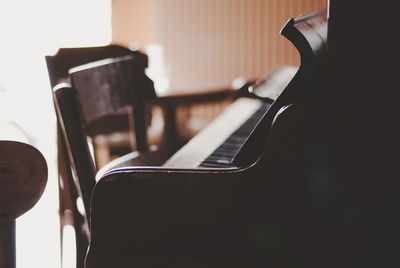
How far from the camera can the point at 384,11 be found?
1.08 m

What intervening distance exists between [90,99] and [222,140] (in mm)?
405

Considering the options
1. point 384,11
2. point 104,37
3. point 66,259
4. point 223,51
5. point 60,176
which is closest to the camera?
point 384,11

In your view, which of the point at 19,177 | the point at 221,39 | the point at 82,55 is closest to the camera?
the point at 19,177

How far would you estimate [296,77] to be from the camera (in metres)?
1.16

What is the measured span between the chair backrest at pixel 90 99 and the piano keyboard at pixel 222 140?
0.79 feet

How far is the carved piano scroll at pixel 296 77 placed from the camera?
3.81 ft

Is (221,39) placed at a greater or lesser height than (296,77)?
lesser

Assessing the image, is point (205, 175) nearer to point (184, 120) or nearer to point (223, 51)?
point (184, 120)

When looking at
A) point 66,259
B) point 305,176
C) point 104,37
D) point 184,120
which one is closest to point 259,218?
point 305,176

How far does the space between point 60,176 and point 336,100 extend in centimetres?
168

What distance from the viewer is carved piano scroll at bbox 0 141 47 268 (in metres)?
1.27

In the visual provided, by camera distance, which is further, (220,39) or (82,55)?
(220,39)

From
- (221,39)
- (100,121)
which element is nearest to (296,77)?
(100,121)

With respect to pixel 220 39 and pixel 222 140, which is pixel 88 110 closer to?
pixel 222 140
